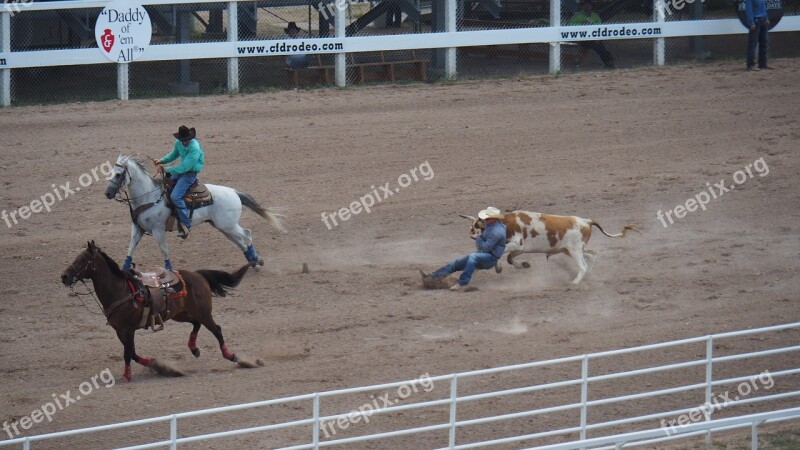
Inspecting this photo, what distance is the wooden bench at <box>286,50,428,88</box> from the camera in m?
22.1

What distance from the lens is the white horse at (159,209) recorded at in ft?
46.6

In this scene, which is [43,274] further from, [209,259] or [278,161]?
[278,161]

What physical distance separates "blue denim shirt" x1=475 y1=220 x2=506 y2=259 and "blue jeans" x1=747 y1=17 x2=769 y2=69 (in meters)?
11.0

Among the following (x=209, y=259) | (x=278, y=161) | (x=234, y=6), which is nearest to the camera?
(x=209, y=259)

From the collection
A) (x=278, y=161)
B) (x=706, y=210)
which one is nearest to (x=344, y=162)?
(x=278, y=161)

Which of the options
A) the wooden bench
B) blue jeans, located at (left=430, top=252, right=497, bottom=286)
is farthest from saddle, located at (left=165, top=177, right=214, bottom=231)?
the wooden bench

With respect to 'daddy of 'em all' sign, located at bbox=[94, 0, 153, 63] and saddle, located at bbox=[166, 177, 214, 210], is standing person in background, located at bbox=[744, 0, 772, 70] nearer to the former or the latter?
'daddy of 'em all' sign, located at bbox=[94, 0, 153, 63]

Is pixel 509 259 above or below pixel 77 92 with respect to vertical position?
below

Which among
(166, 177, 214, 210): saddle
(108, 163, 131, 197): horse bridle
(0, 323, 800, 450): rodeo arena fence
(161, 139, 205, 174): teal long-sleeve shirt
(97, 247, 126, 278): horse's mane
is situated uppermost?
(161, 139, 205, 174): teal long-sleeve shirt

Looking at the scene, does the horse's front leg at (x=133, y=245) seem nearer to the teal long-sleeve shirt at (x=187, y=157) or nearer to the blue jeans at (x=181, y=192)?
the blue jeans at (x=181, y=192)

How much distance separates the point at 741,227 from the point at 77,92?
12110 mm

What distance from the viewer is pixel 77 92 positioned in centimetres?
2173

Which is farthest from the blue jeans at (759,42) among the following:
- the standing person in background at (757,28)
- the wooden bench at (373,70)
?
the wooden bench at (373,70)

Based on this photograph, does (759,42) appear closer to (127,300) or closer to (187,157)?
(187,157)
